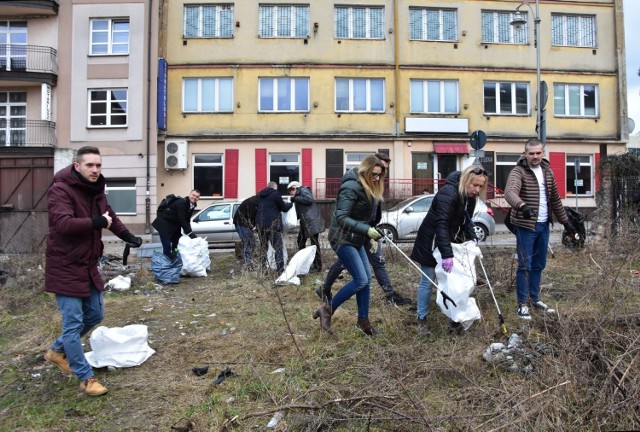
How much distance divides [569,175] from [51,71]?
23.1m

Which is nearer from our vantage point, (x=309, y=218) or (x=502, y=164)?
(x=309, y=218)

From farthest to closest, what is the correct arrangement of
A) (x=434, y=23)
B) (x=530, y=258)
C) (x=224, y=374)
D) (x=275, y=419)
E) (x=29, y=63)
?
(x=434, y=23) < (x=29, y=63) < (x=530, y=258) < (x=224, y=374) < (x=275, y=419)

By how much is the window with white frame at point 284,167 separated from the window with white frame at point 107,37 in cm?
785

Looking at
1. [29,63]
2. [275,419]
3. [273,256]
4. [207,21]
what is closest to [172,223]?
[273,256]

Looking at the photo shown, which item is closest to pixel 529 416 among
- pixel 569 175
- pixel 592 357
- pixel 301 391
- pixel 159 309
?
pixel 592 357

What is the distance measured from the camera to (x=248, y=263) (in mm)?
8977

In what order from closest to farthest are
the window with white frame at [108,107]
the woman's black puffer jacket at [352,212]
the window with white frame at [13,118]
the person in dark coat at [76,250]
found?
the person in dark coat at [76,250] → the woman's black puffer jacket at [352,212] → the window with white frame at [13,118] → the window with white frame at [108,107]

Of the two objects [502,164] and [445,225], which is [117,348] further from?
[502,164]

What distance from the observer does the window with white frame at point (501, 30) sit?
23297 mm

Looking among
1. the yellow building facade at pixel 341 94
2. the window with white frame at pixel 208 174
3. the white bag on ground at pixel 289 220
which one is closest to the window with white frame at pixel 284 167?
the yellow building facade at pixel 341 94

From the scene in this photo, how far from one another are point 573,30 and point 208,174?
18.0 m

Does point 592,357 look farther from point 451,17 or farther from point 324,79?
point 451,17

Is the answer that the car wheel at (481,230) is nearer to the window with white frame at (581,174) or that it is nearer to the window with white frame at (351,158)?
the window with white frame at (351,158)

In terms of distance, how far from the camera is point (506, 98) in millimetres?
23344
